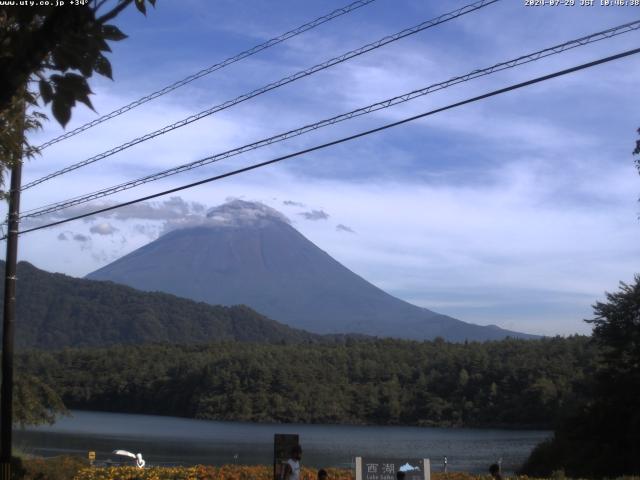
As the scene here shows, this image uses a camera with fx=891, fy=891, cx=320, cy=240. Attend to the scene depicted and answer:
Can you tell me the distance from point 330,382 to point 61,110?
109m

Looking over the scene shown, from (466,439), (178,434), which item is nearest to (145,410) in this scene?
(178,434)

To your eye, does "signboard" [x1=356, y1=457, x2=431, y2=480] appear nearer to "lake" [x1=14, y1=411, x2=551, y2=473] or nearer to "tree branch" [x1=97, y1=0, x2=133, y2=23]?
"tree branch" [x1=97, y1=0, x2=133, y2=23]

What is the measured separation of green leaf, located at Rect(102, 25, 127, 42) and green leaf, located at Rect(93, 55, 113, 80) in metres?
0.10

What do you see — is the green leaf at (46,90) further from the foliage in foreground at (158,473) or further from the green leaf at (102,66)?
the foliage in foreground at (158,473)

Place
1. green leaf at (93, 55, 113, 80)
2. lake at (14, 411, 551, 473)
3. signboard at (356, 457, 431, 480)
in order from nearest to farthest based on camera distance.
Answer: green leaf at (93, 55, 113, 80) < signboard at (356, 457, 431, 480) < lake at (14, 411, 551, 473)

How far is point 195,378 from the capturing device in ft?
359

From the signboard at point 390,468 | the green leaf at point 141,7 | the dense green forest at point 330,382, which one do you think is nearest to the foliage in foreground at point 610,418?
the signboard at point 390,468

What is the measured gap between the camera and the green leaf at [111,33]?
408 cm

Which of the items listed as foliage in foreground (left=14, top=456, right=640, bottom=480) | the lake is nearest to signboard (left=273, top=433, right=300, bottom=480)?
foliage in foreground (left=14, top=456, right=640, bottom=480)

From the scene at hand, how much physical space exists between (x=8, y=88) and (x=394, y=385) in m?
105

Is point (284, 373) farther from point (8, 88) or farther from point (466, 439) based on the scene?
point (8, 88)

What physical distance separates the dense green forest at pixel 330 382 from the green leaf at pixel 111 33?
276 feet

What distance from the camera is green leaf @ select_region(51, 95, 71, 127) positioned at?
13.0 feet

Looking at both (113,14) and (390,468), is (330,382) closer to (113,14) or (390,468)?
(390,468)
